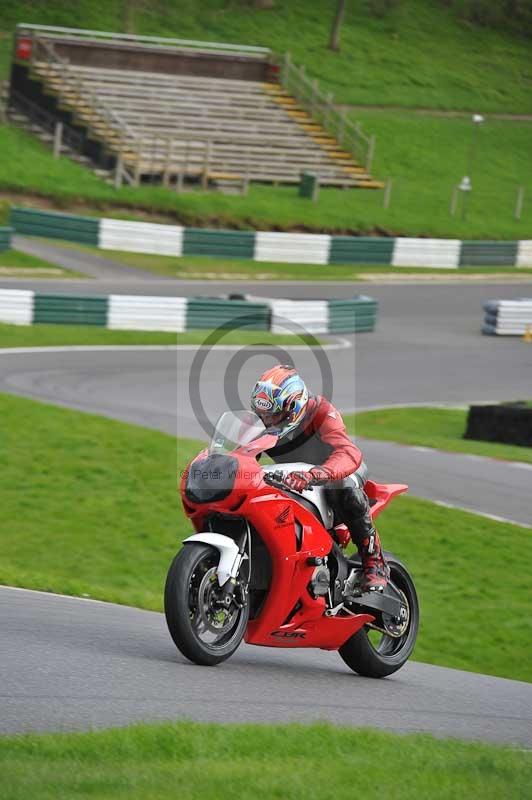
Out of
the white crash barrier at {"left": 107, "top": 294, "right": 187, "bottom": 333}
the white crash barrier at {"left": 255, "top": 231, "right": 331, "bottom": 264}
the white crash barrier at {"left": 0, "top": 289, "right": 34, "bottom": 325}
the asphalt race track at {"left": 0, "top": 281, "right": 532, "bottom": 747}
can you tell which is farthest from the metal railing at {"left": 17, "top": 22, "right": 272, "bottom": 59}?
the asphalt race track at {"left": 0, "top": 281, "right": 532, "bottom": 747}

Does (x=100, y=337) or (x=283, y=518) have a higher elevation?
(x=283, y=518)

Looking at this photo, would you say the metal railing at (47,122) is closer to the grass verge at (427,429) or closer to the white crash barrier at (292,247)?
the white crash barrier at (292,247)

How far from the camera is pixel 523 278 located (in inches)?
1586

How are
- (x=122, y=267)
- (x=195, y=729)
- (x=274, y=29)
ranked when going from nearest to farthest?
(x=195, y=729), (x=122, y=267), (x=274, y=29)

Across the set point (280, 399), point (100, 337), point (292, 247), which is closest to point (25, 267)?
point (100, 337)

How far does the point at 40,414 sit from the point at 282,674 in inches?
380

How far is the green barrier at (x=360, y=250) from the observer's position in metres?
38.3

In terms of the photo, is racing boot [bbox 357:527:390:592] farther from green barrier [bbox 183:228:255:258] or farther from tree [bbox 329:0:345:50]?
tree [bbox 329:0:345:50]

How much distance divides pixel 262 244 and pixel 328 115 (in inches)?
501

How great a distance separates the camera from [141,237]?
119ft

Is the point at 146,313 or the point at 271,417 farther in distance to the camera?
the point at 146,313

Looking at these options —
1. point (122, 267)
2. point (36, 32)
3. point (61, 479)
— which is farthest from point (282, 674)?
point (36, 32)

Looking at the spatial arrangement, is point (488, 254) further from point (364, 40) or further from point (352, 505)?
point (352, 505)

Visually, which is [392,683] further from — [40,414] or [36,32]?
[36,32]
